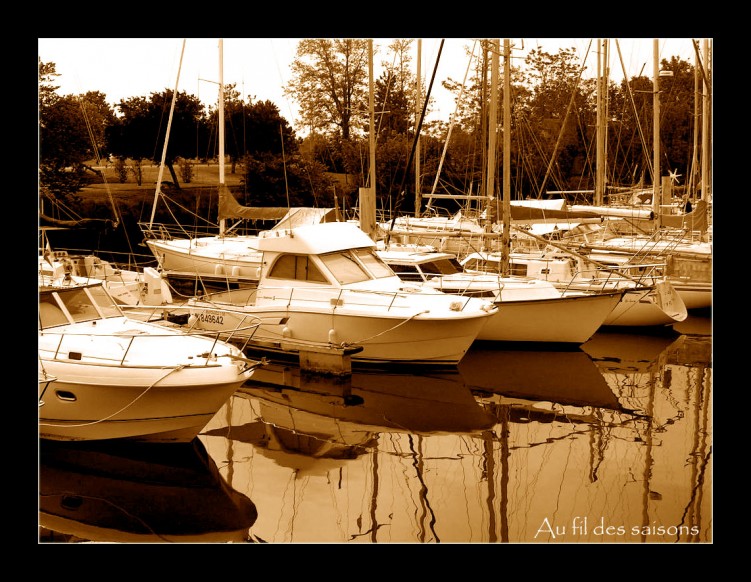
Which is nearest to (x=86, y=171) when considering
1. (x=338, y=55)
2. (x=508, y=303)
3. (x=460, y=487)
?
(x=338, y=55)

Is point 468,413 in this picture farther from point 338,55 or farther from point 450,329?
point 338,55

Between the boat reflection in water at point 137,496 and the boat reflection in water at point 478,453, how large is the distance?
289 millimetres

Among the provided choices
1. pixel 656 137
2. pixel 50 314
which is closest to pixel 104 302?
pixel 50 314

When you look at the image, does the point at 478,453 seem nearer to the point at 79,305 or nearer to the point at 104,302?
the point at 104,302

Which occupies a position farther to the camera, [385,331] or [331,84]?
[331,84]

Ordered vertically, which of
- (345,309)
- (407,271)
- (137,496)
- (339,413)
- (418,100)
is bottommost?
(137,496)

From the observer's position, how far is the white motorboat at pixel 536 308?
15.5 meters

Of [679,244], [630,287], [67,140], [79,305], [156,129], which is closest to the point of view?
[79,305]

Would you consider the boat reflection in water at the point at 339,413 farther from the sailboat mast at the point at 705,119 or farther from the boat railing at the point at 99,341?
the sailboat mast at the point at 705,119

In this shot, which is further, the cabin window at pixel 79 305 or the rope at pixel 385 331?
Answer: the rope at pixel 385 331

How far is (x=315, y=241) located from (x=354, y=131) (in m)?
13.4

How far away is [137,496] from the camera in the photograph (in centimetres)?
880

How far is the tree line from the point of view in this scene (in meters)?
20.7

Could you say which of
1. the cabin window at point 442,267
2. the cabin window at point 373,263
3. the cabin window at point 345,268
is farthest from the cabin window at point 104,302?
the cabin window at point 442,267
